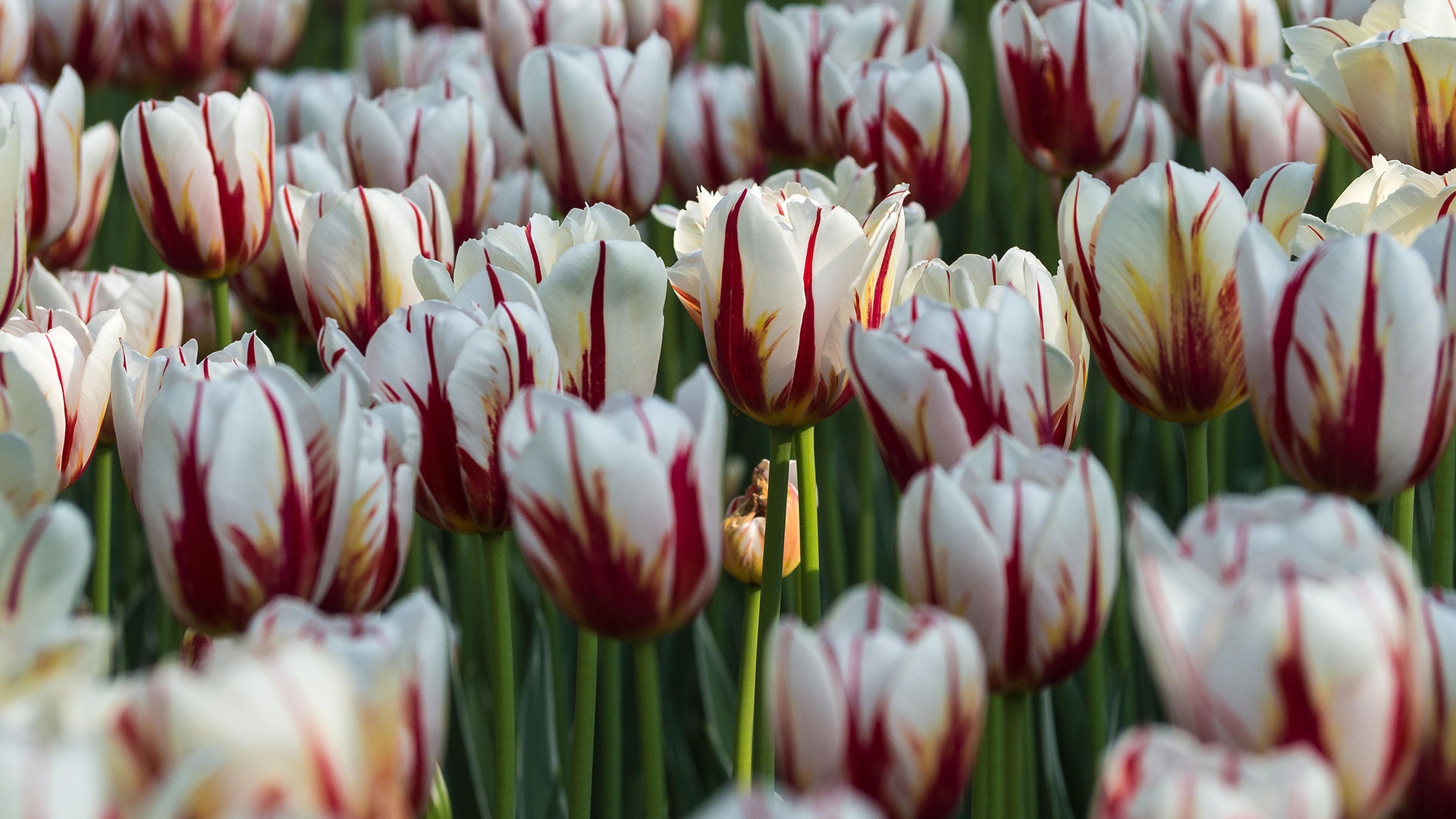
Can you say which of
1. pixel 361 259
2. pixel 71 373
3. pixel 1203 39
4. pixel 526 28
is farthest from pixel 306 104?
pixel 1203 39

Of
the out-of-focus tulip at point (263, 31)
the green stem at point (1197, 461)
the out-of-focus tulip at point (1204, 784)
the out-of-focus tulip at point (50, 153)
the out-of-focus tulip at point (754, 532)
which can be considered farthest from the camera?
the out-of-focus tulip at point (263, 31)

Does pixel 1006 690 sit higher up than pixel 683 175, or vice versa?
pixel 1006 690

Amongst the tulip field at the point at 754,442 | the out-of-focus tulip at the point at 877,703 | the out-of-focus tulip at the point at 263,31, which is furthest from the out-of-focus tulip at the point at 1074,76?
the out-of-focus tulip at the point at 263,31

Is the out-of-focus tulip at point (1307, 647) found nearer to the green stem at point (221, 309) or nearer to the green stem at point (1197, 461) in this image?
the green stem at point (1197, 461)

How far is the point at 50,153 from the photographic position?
1.15 metres

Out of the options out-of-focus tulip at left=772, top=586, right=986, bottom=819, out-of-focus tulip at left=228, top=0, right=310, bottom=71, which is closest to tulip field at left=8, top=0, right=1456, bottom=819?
out-of-focus tulip at left=772, top=586, right=986, bottom=819

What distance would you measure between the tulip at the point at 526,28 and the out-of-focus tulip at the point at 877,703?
1.20m

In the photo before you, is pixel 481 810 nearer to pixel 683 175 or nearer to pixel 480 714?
pixel 480 714

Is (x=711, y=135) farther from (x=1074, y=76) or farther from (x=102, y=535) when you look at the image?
(x=102, y=535)

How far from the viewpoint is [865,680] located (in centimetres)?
47

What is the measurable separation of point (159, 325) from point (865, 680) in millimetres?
825

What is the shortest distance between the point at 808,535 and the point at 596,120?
58cm

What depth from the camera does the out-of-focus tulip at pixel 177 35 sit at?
1.73 m

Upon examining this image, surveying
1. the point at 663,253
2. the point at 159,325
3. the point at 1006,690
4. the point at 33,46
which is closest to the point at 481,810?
the point at 159,325
